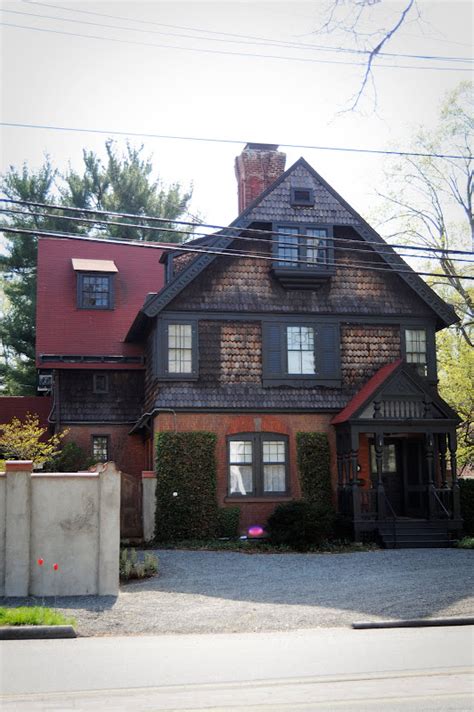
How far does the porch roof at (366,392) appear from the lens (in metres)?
24.2

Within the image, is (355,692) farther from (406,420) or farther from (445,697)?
(406,420)

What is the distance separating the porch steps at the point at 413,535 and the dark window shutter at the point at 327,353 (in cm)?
485

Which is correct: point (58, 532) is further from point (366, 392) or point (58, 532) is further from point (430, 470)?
point (430, 470)

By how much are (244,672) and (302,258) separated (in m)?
18.4

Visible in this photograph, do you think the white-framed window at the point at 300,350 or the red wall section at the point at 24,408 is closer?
the white-framed window at the point at 300,350

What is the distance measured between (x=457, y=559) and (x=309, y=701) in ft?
42.6

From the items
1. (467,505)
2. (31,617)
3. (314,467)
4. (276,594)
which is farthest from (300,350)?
(31,617)

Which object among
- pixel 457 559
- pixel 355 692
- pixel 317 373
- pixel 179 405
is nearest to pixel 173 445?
pixel 179 405

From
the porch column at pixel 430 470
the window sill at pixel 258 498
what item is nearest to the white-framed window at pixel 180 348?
the window sill at pixel 258 498

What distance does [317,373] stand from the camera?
2598 cm

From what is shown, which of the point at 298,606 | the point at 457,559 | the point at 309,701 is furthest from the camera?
the point at 457,559

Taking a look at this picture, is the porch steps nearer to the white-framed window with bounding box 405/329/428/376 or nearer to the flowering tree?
the white-framed window with bounding box 405/329/428/376

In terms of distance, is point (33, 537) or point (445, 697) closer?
point (445, 697)

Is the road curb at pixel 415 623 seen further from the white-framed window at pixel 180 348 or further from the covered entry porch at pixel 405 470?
the white-framed window at pixel 180 348
